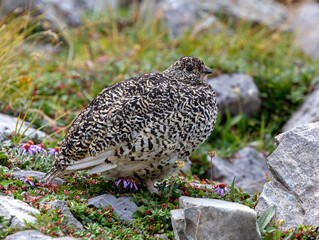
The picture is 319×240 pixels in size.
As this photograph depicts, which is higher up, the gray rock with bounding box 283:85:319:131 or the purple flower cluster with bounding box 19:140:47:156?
the purple flower cluster with bounding box 19:140:47:156

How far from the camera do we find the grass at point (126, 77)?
15.0 ft

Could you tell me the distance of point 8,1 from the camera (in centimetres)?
1063

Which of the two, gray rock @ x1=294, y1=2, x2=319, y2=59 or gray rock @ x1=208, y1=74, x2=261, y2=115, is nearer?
gray rock @ x1=208, y1=74, x2=261, y2=115

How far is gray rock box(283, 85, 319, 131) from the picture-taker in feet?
25.3

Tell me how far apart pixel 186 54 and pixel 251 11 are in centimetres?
293

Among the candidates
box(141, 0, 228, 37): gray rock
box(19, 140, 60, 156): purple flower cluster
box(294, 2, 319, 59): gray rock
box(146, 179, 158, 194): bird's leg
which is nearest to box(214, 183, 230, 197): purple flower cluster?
box(146, 179, 158, 194): bird's leg

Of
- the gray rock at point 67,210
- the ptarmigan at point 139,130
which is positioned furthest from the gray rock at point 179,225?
the gray rock at point 67,210

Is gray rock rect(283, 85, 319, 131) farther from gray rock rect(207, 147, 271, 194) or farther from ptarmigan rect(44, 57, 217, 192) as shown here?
ptarmigan rect(44, 57, 217, 192)

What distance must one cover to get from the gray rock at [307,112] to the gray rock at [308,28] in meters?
2.87

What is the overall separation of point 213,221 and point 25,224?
145cm

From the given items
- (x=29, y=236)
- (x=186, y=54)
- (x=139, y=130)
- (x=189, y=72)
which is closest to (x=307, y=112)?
(x=186, y=54)

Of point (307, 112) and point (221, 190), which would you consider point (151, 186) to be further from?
point (307, 112)

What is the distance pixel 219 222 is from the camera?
150 inches

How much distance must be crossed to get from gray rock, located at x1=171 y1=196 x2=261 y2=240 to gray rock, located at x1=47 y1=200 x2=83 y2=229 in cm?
91
